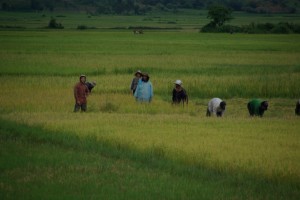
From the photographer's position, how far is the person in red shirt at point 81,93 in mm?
16391

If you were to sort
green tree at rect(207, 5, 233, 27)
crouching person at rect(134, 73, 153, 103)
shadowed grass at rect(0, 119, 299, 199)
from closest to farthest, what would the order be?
shadowed grass at rect(0, 119, 299, 199)
crouching person at rect(134, 73, 153, 103)
green tree at rect(207, 5, 233, 27)

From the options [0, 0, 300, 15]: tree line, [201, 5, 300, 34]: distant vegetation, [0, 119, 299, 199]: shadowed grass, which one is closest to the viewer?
[0, 119, 299, 199]: shadowed grass

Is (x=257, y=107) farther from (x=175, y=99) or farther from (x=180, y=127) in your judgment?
(x=180, y=127)

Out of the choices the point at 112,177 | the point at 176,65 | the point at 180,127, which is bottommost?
the point at 112,177

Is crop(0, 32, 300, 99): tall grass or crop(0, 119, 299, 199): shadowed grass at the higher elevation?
crop(0, 32, 300, 99): tall grass

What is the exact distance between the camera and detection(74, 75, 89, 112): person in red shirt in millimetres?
16391

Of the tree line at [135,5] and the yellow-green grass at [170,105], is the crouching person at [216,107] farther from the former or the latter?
the tree line at [135,5]

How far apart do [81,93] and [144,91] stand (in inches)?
86.6

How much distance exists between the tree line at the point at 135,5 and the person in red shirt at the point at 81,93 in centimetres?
12550

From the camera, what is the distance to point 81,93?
16.6 m

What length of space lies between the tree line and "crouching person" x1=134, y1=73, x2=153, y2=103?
124 metres

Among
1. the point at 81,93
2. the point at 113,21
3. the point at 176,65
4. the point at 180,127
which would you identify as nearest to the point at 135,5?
the point at 113,21

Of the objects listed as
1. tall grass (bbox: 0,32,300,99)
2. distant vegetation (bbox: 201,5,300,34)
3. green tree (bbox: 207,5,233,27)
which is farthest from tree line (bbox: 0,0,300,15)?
tall grass (bbox: 0,32,300,99)

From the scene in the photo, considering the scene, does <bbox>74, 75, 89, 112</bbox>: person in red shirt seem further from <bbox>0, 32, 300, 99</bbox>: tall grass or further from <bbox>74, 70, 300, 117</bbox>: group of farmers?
<bbox>0, 32, 300, 99</bbox>: tall grass
